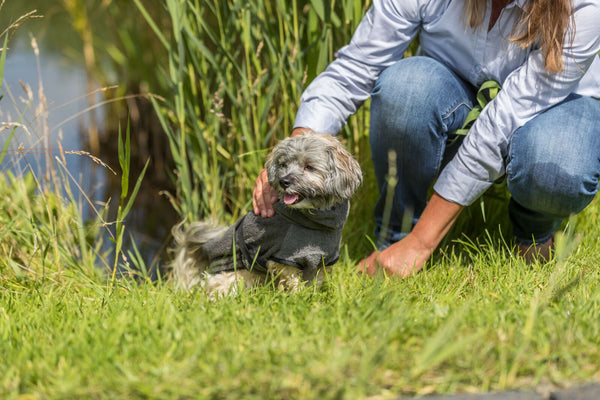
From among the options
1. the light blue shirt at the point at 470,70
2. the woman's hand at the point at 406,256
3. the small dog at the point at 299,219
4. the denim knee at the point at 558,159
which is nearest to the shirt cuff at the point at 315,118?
the light blue shirt at the point at 470,70

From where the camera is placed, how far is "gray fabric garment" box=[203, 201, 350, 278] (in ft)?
7.06

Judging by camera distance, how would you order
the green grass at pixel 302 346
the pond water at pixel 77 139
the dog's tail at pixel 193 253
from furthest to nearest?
1. the pond water at pixel 77 139
2. the dog's tail at pixel 193 253
3. the green grass at pixel 302 346

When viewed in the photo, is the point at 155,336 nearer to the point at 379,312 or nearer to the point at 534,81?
the point at 379,312

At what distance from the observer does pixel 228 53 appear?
2.79m

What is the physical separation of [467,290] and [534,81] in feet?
2.78

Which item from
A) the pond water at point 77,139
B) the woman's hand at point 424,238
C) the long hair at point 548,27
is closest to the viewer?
the long hair at point 548,27

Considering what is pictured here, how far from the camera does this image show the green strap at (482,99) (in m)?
2.38

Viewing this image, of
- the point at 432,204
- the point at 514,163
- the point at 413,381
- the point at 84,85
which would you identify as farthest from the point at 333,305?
the point at 84,85

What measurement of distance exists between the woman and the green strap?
0.14 ft

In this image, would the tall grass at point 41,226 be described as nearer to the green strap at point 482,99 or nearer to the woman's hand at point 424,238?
the woman's hand at point 424,238

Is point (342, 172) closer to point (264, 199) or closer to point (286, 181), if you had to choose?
point (286, 181)

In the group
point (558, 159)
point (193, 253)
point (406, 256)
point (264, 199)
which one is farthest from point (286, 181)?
point (558, 159)

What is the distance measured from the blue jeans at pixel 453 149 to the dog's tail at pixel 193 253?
79 centimetres

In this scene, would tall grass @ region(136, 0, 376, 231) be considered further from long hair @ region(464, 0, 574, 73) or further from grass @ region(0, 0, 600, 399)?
long hair @ region(464, 0, 574, 73)
